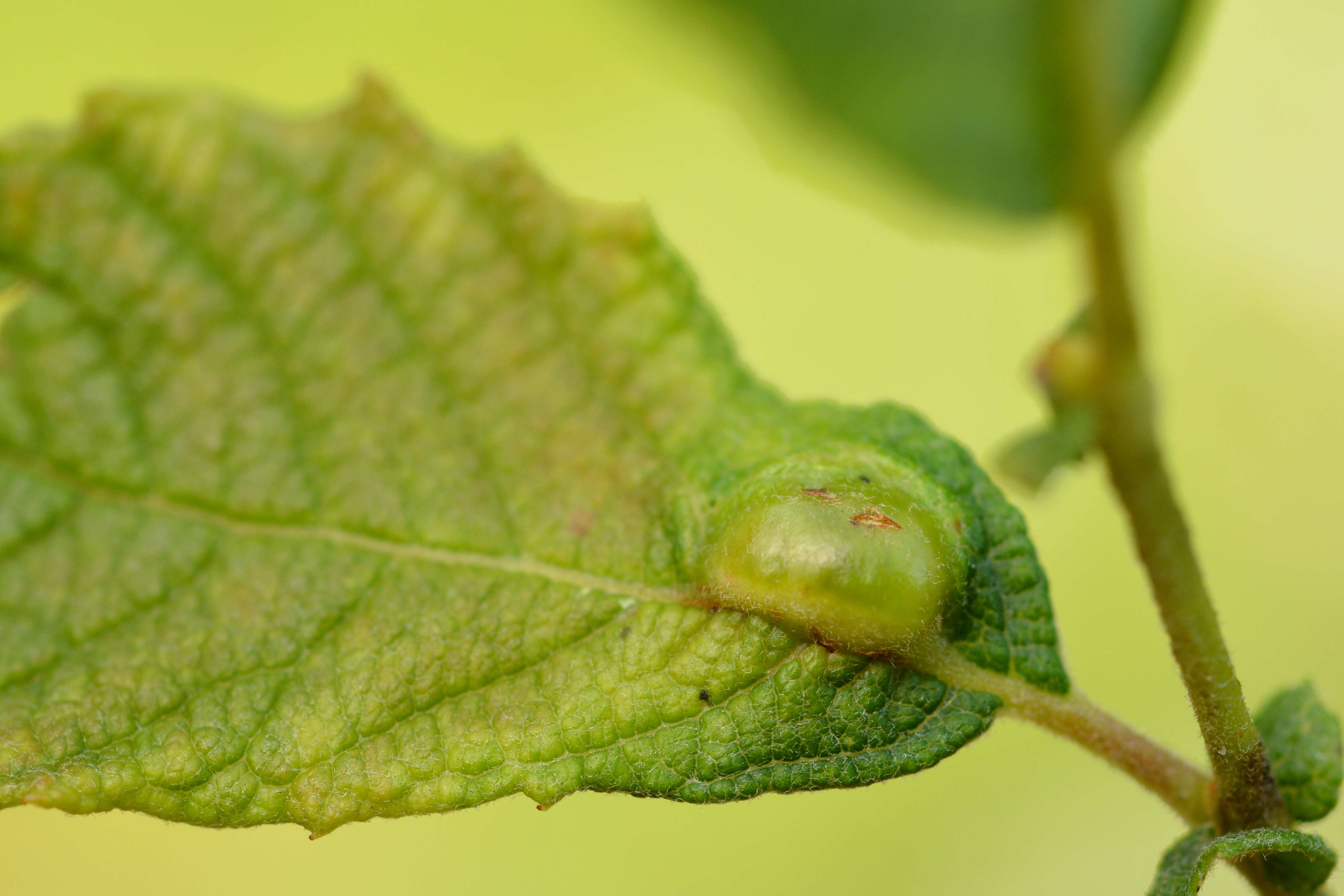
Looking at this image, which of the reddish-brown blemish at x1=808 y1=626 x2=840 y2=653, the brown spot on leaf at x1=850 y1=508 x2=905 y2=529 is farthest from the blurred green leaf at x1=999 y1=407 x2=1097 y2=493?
the reddish-brown blemish at x1=808 y1=626 x2=840 y2=653

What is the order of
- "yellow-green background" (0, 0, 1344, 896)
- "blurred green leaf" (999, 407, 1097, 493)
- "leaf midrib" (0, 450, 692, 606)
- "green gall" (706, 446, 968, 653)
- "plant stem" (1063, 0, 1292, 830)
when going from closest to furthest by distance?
"plant stem" (1063, 0, 1292, 830)
"blurred green leaf" (999, 407, 1097, 493)
"green gall" (706, 446, 968, 653)
"leaf midrib" (0, 450, 692, 606)
"yellow-green background" (0, 0, 1344, 896)

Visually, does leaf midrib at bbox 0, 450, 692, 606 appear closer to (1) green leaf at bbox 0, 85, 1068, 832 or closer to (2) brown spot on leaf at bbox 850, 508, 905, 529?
(1) green leaf at bbox 0, 85, 1068, 832

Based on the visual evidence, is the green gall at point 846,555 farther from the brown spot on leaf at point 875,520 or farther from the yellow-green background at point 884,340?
the yellow-green background at point 884,340

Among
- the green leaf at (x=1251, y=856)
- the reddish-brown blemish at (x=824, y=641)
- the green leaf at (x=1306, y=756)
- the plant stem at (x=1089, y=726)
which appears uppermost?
the reddish-brown blemish at (x=824, y=641)

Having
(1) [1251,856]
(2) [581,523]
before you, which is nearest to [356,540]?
(2) [581,523]

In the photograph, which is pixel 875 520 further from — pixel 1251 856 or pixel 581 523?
pixel 1251 856

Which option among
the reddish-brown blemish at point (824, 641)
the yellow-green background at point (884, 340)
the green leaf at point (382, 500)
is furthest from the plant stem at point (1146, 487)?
the yellow-green background at point (884, 340)

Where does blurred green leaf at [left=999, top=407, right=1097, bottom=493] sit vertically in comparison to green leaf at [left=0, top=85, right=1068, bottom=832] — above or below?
below
